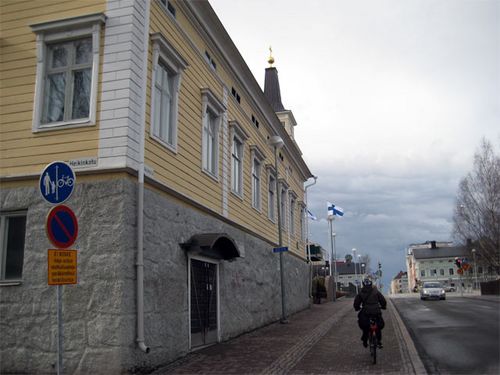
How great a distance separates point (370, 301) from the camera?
1032cm

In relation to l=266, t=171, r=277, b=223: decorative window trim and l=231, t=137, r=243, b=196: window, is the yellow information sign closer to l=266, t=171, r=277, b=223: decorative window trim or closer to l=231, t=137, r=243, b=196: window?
l=231, t=137, r=243, b=196: window

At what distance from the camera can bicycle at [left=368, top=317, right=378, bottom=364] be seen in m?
9.66

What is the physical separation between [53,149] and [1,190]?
1.33 m

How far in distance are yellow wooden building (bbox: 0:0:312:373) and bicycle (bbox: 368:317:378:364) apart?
145 inches

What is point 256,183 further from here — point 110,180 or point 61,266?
point 61,266

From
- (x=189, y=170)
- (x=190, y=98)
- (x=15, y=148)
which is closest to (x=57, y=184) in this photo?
(x=15, y=148)

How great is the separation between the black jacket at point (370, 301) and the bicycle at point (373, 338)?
0.59 feet

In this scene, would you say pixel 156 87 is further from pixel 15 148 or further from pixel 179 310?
pixel 179 310

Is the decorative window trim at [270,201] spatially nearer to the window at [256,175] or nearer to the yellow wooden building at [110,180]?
the window at [256,175]

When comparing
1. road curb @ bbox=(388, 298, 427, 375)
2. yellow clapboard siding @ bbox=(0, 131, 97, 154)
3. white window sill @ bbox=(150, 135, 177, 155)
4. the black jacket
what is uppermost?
white window sill @ bbox=(150, 135, 177, 155)

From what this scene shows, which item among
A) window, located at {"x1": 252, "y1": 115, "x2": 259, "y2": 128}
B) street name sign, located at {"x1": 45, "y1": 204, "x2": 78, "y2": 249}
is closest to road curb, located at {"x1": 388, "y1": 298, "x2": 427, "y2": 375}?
street name sign, located at {"x1": 45, "y1": 204, "x2": 78, "y2": 249}

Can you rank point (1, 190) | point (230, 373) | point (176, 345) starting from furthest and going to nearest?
point (176, 345) → point (1, 190) → point (230, 373)

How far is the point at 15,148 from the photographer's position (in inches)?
381

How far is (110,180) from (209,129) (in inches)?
213
